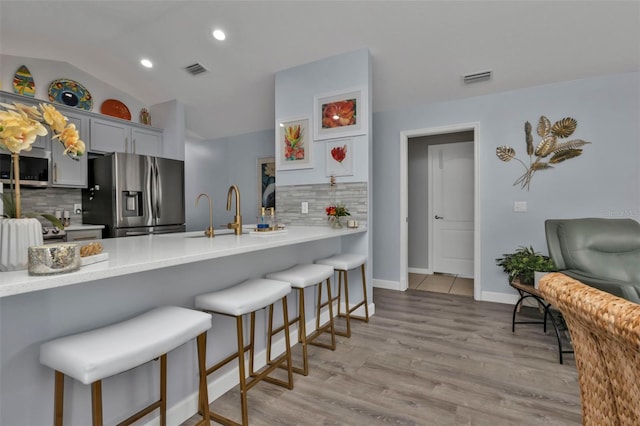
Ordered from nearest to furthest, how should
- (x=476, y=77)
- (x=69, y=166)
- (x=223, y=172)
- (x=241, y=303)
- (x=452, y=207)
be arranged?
(x=241, y=303) < (x=476, y=77) < (x=69, y=166) < (x=452, y=207) < (x=223, y=172)

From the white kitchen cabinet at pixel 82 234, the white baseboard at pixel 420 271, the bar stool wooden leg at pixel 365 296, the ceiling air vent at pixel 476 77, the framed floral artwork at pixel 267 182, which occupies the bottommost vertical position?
the white baseboard at pixel 420 271

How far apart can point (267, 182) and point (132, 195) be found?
2034mm

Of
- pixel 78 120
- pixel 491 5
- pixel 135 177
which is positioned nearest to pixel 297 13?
pixel 491 5

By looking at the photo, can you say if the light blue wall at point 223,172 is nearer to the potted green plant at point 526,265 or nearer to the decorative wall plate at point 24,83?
the decorative wall plate at point 24,83

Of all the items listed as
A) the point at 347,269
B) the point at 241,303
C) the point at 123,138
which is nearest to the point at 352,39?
the point at 347,269

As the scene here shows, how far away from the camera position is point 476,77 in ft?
10.9

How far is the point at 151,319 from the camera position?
121cm

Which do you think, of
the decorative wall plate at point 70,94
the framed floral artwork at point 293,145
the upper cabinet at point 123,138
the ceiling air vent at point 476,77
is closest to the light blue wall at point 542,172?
the ceiling air vent at point 476,77

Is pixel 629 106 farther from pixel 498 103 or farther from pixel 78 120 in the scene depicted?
pixel 78 120

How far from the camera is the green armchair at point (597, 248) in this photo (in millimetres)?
2279

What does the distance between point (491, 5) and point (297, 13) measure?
1609mm

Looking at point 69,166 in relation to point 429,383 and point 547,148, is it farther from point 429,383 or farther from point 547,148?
point 547,148

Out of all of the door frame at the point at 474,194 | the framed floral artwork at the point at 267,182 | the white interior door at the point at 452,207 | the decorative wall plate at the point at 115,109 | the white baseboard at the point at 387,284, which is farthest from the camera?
the framed floral artwork at the point at 267,182

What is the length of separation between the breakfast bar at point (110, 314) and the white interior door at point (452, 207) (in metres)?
3.66
